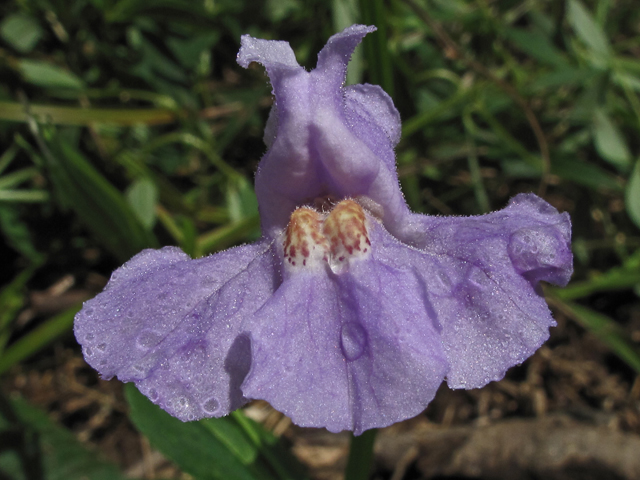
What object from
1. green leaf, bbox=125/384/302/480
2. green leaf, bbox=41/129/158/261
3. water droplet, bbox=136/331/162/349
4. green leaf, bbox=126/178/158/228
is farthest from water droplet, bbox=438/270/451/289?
green leaf, bbox=126/178/158/228

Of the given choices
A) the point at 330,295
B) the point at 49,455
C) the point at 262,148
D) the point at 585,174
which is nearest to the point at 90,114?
the point at 262,148

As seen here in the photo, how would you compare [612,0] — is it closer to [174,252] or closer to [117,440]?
[174,252]

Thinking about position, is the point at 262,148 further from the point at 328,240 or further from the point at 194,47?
the point at 328,240

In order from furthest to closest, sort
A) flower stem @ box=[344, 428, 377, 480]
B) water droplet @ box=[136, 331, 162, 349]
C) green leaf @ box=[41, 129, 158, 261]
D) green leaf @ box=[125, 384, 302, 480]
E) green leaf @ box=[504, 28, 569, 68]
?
A: green leaf @ box=[504, 28, 569, 68] < green leaf @ box=[41, 129, 158, 261] < green leaf @ box=[125, 384, 302, 480] < flower stem @ box=[344, 428, 377, 480] < water droplet @ box=[136, 331, 162, 349]

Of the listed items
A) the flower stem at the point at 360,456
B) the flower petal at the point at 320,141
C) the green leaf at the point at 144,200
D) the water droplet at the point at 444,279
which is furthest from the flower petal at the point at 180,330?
the green leaf at the point at 144,200

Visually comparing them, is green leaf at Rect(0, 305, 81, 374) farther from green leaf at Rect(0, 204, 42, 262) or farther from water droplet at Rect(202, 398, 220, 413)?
water droplet at Rect(202, 398, 220, 413)

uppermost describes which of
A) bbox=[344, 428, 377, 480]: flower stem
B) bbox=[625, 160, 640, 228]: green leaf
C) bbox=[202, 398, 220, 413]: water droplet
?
bbox=[202, 398, 220, 413]: water droplet

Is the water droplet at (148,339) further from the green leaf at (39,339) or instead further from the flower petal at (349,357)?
the green leaf at (39,339)
